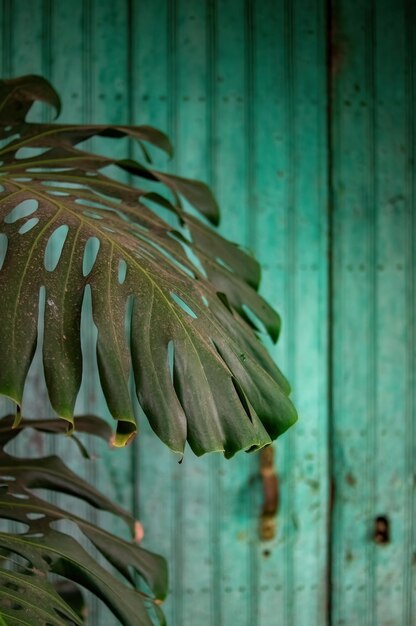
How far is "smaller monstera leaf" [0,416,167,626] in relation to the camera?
0.69m

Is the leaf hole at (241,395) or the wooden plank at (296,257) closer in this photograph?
the leaf hole at (241,395)

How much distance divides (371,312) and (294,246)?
257mm

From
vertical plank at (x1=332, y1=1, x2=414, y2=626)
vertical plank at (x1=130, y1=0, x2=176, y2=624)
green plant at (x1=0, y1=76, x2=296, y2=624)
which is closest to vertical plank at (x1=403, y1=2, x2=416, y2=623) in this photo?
vertical plank at (x1=332, y1=1, x2=414, y2=626)

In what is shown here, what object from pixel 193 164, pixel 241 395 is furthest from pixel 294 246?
pixel 241 395

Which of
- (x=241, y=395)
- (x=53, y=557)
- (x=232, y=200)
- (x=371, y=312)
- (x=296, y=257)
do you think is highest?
(x=232, y=200)

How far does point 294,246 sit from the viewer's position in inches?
61.2

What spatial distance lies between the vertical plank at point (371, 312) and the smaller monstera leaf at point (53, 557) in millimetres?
719

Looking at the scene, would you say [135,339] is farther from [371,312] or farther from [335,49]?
[335,49]

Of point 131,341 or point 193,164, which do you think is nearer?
point 131,341

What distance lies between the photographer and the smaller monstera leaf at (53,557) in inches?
27.4

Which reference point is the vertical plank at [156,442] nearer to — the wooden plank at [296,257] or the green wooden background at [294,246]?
the green wooden background at [294,246]

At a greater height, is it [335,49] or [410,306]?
[335,49]

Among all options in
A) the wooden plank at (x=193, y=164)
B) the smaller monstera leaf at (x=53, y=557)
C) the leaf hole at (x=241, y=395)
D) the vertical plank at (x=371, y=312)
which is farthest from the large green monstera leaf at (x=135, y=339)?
the vertical plank at (x=371, y=312)

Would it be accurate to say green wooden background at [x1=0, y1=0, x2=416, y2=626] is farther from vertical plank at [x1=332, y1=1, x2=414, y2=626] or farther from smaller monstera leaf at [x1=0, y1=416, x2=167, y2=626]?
smaller monstera leaf at [x1=0, y1=416, x2=167, y2=626]
